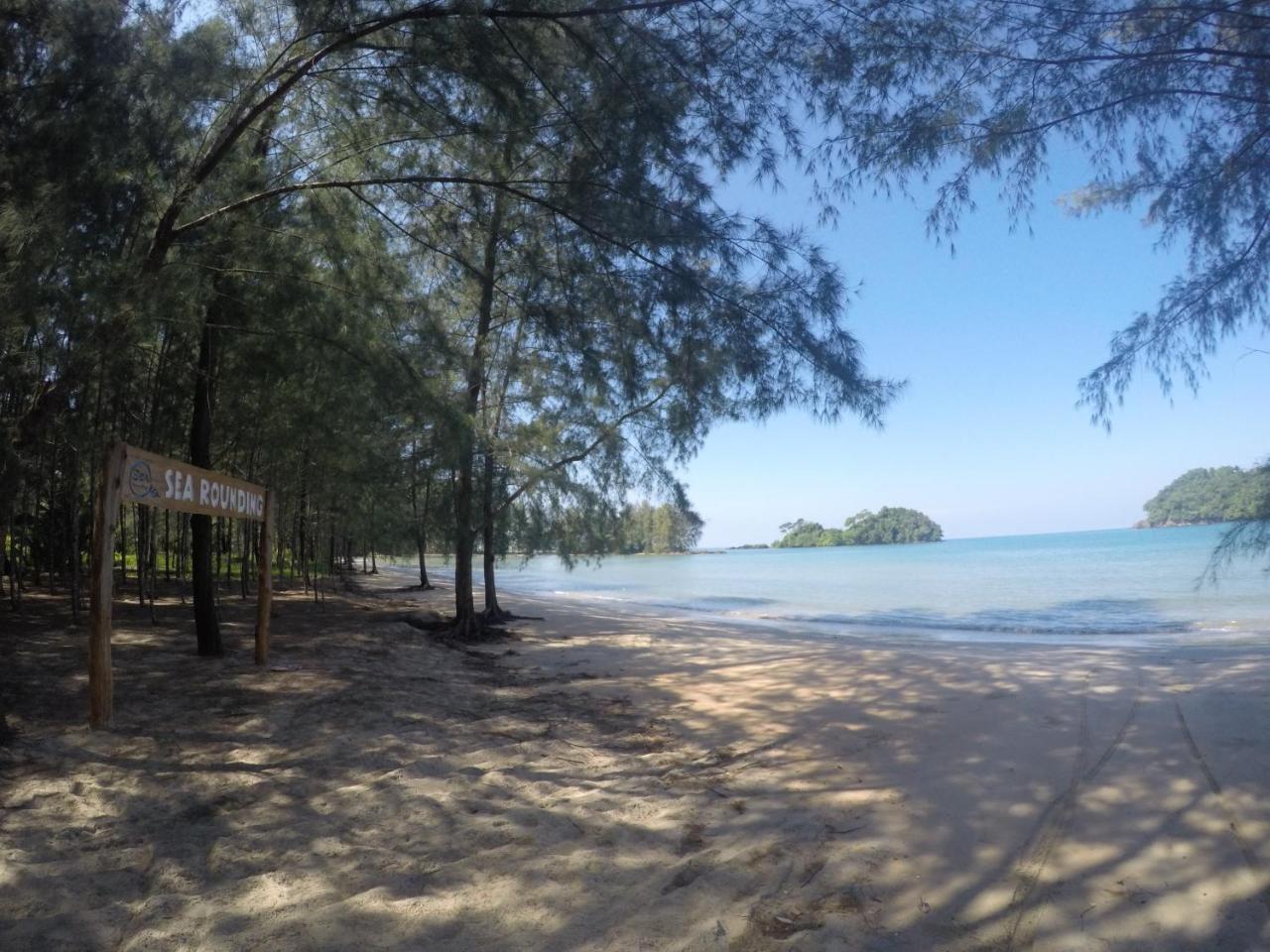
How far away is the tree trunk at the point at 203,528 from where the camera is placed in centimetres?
703

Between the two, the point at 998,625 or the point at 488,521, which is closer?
the point at 488,521

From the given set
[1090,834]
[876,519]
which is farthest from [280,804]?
[876,519]

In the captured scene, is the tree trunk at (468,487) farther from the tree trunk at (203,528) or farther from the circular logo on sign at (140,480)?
the circular logo on sign at (140,480)

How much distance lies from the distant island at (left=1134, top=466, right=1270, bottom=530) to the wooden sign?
608cm

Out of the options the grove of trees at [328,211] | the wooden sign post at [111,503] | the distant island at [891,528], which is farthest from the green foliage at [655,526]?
the distant island at [891,528]

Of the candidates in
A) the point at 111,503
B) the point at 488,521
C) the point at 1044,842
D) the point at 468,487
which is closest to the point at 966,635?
the point at 488,521

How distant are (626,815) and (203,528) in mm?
5180

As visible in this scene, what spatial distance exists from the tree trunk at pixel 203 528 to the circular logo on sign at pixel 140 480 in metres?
2.22

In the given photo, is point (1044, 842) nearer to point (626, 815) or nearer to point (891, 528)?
point (626, 815)

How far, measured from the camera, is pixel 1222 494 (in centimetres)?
475

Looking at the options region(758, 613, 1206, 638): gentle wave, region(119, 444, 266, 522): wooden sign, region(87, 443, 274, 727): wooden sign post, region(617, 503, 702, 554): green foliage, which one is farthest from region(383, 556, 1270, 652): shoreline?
region(87, 443, 274, 727): wooden sign post

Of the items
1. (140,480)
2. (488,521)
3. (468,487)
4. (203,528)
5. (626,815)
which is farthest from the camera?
(488,521)

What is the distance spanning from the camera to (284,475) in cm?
1201

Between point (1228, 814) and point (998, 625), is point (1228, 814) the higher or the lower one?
the higher one
